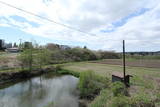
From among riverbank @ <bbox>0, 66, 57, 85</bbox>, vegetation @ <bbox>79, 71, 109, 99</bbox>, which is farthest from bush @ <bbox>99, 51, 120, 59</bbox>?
vegetation @ <bbox>79, 71, 109, 99</bbox>

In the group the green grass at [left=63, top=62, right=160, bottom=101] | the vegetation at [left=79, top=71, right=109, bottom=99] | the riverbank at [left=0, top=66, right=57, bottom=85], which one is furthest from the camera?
the riverbank at [left=0, top=66, right=57, bottom=85]

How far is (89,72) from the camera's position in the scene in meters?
11.3

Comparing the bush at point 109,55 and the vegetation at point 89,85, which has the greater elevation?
the bush at point 109,55

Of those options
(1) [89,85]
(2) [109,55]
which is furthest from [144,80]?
(2) [109,55]

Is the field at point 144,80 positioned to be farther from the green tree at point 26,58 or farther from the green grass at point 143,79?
the green tree at point 26,58

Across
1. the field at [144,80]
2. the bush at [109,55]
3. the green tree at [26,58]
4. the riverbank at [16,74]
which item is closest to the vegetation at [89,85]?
the field at [144,80]

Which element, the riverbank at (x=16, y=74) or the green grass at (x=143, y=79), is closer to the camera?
the green grass at (x=143, y=79)

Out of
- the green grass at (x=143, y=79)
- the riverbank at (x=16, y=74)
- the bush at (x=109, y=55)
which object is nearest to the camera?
the green grass at (x=143, y=79)

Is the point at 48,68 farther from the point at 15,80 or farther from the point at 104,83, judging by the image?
the point at 104,83

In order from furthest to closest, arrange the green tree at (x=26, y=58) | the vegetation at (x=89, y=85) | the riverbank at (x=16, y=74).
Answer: the green tree at (x=26, y=58) < the riverbank at (x=16, y=74) < the vegetation at (x=89, y=85)

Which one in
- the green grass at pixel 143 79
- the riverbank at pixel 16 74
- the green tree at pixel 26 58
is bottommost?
the riverbank at pixel 16 74

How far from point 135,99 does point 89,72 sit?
18.0ft

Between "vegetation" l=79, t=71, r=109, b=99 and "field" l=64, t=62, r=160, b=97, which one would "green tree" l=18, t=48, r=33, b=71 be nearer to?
"field" l=64, t=62, r=160, b=97

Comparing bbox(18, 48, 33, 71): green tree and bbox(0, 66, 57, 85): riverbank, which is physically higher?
bbox(18, 48, 33, 71): green tree
